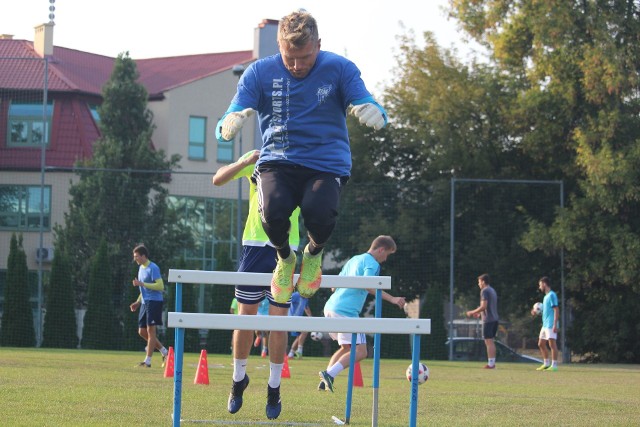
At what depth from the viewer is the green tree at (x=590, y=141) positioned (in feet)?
90.7

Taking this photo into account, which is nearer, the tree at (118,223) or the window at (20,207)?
the tree at (118,223)

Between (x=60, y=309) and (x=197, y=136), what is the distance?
14.3 metres

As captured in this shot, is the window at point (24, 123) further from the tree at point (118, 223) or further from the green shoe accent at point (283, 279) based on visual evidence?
the green shoe accent at point (283, 279)

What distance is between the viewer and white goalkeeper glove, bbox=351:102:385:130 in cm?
630

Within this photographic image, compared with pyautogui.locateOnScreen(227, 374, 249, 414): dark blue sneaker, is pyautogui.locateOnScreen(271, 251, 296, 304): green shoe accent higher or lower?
higher

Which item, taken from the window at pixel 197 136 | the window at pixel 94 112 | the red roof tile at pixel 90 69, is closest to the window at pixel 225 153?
the window at pixel 197 136

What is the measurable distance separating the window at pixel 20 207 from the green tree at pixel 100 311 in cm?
392

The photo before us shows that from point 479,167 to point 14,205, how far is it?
1367 cm

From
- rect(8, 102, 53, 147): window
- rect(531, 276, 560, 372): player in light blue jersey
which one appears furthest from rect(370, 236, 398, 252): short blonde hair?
rect(8, 102, 53, 147): window

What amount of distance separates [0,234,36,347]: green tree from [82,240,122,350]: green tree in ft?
4.69

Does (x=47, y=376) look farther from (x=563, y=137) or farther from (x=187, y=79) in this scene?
(x=187, y=79)

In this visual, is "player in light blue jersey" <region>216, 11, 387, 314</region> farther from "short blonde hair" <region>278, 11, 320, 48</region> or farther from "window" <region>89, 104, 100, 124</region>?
"window" <region>89, 104, 100, 124</region>

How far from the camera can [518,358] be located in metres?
30.7

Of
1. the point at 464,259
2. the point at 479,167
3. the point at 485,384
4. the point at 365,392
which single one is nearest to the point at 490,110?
the point at 479,167
